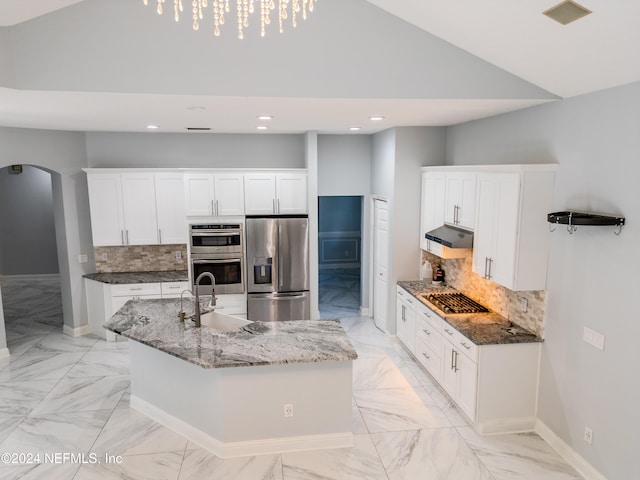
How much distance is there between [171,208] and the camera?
20.8 feet

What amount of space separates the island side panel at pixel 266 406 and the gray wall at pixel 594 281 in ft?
5.90

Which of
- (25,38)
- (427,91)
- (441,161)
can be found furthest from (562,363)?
(25,38)

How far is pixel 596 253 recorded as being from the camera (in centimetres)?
327

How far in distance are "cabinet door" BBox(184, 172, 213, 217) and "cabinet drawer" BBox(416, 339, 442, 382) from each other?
3.39 m

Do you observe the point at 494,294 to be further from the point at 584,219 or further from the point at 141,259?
the point at 141,259

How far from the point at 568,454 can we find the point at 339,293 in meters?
5.36

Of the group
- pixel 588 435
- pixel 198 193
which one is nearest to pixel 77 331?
pixel 198 193

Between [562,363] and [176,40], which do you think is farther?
[562,363]

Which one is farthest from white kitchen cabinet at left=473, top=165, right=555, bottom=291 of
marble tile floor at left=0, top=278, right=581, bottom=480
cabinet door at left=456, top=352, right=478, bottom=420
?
marble tile floor at left=0, top=278, right=581, bottom=480

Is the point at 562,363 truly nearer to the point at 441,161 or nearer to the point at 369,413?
the point at 369,413

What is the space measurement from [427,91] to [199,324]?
283 centimetres

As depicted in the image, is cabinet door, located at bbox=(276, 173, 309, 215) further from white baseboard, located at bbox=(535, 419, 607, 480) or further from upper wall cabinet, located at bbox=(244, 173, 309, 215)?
white baseboard, located at bbox=(535, 419, 607, 480)

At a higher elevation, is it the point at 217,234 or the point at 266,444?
the point at 217,234

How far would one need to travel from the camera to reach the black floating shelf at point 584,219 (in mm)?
2996
